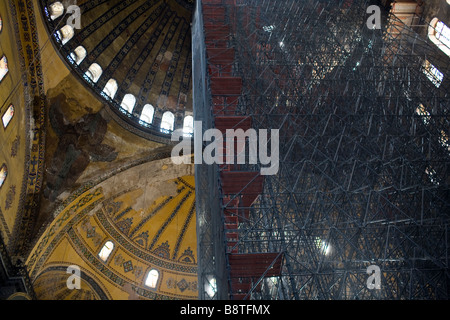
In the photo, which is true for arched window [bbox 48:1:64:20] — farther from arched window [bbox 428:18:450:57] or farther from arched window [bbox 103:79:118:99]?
arched window [bbox 428:18:450:57]

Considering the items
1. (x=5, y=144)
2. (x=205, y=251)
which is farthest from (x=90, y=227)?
(x=205, y=251)

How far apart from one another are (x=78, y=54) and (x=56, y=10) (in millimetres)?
1560

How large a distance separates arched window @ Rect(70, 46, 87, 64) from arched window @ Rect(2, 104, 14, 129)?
3.22 m

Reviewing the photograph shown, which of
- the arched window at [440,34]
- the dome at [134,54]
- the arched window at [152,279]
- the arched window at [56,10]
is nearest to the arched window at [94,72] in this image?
the dome at [134,54]

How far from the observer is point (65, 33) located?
47.4 ft

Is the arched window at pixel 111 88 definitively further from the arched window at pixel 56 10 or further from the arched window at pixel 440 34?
the arched window at pixel 440 34

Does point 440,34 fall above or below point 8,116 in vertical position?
above

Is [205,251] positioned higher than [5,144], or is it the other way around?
[5,144]

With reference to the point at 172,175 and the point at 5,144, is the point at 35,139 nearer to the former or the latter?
the point at 5,144

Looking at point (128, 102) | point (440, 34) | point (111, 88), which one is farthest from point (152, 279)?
point (440, 34)

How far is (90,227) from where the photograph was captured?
15930mm

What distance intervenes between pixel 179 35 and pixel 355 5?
752 centimetres

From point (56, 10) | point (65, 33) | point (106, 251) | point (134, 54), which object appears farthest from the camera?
point (134, 54)

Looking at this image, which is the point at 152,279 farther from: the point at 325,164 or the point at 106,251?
the point at 325,164
